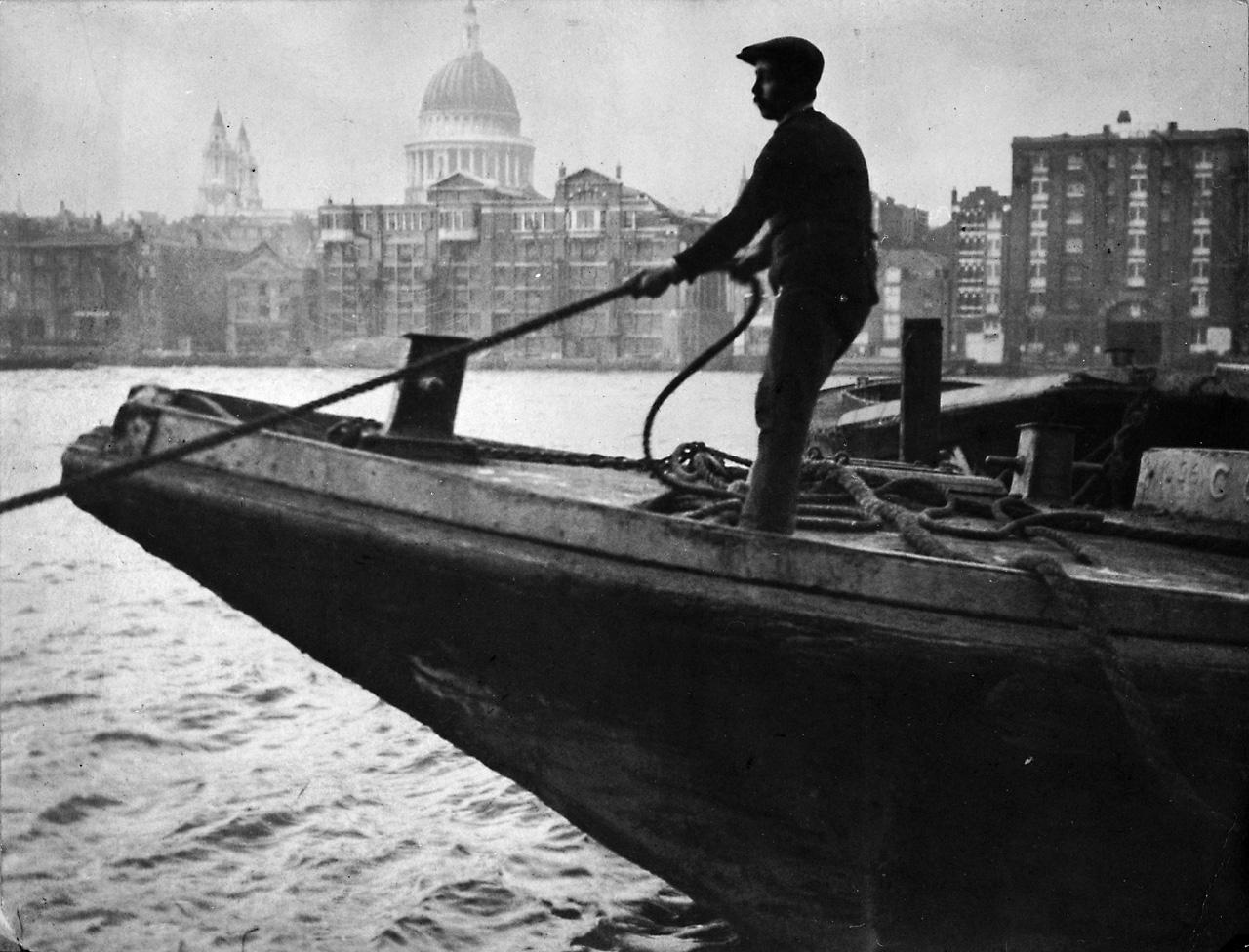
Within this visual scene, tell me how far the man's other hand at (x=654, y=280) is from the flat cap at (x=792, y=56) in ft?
2.17

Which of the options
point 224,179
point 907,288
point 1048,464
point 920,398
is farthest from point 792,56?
point 224,179

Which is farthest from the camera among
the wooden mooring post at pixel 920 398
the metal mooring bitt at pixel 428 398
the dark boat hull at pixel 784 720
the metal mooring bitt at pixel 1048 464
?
the wooden mooring post at pixel 920 398

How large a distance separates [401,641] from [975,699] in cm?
194

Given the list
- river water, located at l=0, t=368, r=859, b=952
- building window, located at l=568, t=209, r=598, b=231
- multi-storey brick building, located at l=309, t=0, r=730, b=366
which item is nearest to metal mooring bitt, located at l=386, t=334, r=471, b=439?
river water, located at l=0, t=368, r=859, b=952

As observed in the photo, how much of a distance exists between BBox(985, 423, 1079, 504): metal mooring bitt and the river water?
2557 mm

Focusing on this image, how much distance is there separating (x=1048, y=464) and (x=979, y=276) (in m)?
69.9

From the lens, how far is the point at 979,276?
71.6 m

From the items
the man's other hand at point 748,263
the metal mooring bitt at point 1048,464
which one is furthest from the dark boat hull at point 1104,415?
the man's other hand at point 748,263

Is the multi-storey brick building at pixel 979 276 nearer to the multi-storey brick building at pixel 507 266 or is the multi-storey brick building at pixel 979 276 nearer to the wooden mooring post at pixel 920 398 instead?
the multi-storey brick building at pixel 507 266

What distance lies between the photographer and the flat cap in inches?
135

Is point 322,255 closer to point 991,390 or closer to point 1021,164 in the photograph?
point 1021,164

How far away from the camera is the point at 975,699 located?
3.29 meters

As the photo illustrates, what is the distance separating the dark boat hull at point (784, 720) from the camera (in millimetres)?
3248

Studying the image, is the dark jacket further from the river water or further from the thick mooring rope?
the river water
